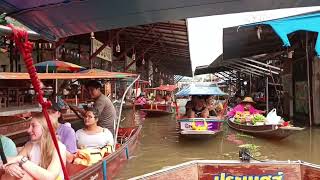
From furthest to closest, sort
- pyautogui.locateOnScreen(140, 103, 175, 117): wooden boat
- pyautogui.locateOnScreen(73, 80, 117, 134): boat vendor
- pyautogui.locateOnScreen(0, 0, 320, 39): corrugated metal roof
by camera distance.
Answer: pyautogui.locateOnScreen(140, 103, 175, 117): wooden boat → pyautogui.locateOnScreen(73, 80, 117, 134): boat vendor → pyautogui.locateOnScreen(0, 0, 320, 39): corrugated metal roof

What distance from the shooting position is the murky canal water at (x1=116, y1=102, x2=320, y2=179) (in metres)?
9.78

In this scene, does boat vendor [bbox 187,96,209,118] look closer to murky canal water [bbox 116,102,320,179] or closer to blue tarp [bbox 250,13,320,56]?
murky canal water [bbox 116,102,320,179]

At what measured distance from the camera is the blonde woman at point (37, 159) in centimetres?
268

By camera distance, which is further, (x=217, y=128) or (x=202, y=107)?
(x=202, y=107)

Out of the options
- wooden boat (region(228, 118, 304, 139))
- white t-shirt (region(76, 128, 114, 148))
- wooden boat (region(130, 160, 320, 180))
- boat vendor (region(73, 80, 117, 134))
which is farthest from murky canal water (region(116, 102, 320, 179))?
wooden boat (region(130, 160, 320, 180))

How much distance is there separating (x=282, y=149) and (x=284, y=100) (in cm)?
884

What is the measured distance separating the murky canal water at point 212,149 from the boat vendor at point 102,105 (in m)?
1.16

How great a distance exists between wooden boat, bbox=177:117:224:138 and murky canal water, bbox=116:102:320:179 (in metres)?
0.42

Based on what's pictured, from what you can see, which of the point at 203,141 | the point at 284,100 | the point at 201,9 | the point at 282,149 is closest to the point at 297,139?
the point at 282,149

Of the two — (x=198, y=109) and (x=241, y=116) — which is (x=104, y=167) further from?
(x=241, y=116)

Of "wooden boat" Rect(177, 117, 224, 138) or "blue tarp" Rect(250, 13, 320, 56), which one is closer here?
"blue tarp" Rect(250, 13, 320, 56)

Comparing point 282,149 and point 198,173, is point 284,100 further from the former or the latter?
point 198,173

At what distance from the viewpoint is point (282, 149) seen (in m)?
11.2

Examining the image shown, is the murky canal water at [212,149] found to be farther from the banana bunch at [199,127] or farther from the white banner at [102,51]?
the white banner at [102,51]
